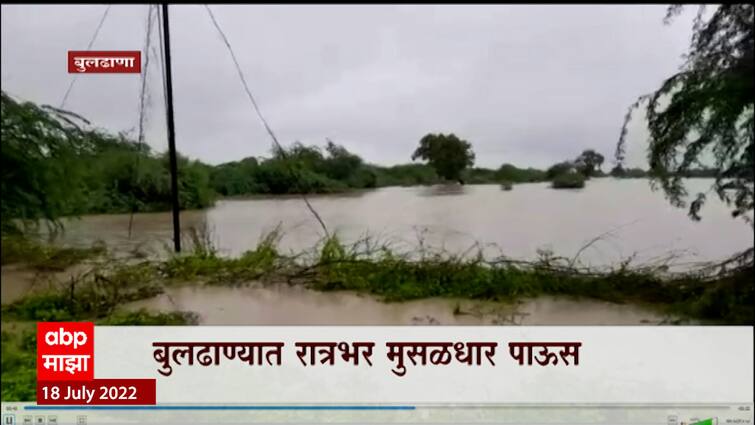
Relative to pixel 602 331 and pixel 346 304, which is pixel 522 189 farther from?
pixel 346 304

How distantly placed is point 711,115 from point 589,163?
1.13 feet

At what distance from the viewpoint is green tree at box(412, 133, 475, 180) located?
58.9 inches

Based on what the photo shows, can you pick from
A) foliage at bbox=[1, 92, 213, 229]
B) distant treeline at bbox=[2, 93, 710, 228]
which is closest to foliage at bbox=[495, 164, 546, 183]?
distant treeline at bbox=[2, 93, 710, 228]

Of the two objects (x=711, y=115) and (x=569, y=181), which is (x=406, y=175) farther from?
(x=711, y=115)

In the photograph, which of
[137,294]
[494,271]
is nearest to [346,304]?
[494,271]

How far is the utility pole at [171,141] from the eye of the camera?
1500mm

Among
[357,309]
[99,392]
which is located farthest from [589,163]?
[99,392]

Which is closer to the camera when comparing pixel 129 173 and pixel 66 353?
pixel 66 353

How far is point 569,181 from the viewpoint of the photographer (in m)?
1.51

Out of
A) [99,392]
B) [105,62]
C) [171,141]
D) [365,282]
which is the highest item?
[105,62]

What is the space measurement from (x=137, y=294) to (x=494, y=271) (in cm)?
102

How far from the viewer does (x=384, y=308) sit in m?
1.51

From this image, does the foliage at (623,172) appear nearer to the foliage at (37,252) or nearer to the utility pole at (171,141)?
the utility pole at (171,141)

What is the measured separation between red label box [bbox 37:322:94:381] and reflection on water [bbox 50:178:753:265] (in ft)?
0.83
